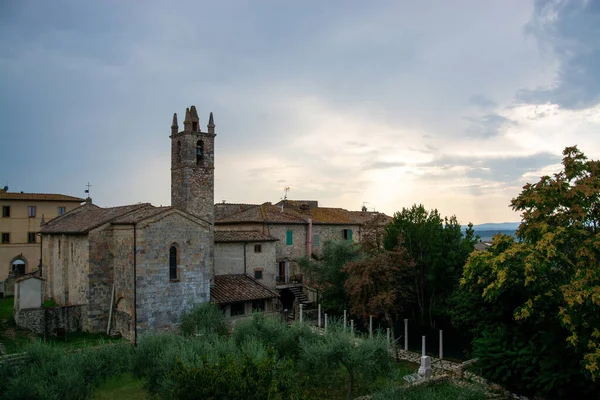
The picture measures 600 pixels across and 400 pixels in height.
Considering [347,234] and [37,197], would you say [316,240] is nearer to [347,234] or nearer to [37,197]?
[347,234]

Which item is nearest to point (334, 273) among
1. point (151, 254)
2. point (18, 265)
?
point (151, 254)

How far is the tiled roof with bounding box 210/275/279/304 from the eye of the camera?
86.0 ft

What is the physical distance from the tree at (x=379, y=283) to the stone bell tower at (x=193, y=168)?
30.3 feet

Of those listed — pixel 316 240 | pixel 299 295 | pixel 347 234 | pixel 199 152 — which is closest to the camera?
pixel 199 152

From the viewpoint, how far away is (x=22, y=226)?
133 ft

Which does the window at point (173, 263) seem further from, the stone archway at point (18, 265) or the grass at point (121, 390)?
the stone archway at point (18, 265)

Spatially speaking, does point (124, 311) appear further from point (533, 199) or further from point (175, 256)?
→ point (533, 199)

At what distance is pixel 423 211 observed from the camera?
26.0 meters

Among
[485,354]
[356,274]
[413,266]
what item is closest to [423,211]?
[413,266]

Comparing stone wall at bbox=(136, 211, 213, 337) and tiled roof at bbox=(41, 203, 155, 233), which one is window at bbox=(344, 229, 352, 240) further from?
tiled roof at bbox=(41, 203, 155, 233)

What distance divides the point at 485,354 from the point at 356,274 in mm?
7278

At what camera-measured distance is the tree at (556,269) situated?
14.4 metres

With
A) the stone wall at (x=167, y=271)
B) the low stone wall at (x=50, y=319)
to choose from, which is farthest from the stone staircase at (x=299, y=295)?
the low stone wall at (x=50, y=319)

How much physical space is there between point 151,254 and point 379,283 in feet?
37.8
